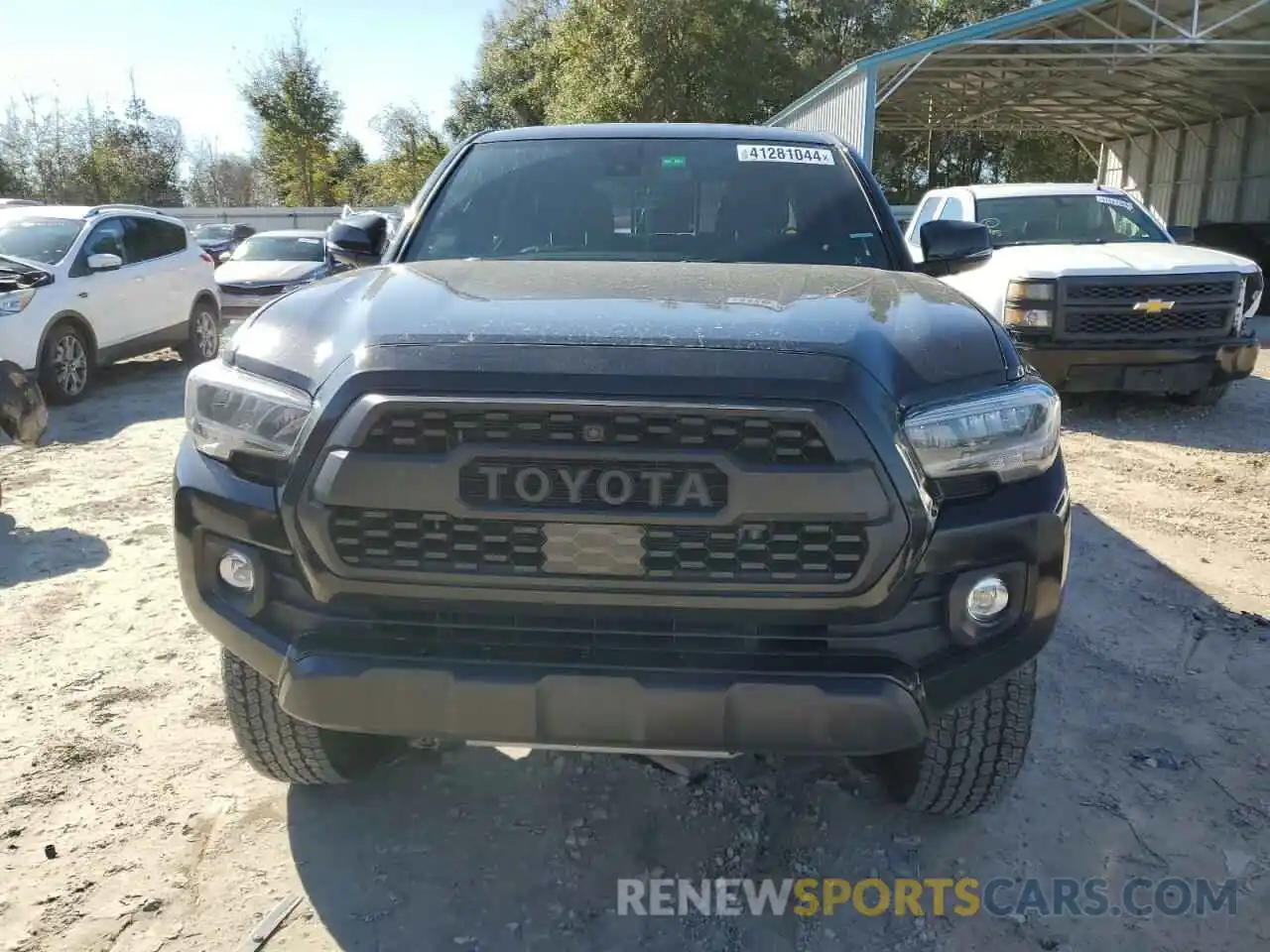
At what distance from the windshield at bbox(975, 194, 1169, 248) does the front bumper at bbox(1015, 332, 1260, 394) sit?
1507 mm

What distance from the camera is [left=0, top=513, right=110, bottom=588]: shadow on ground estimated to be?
4738 mm

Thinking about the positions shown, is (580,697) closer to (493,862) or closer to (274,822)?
(493,862)

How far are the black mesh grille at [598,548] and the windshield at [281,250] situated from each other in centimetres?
1347

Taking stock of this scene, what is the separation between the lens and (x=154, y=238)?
10.6 metres

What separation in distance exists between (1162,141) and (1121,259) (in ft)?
78.7

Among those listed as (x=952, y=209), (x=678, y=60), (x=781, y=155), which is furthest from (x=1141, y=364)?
(x=678, y=60)

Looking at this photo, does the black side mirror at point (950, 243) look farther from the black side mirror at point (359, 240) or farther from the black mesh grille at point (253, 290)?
the black mesh grille at point (253, 290)

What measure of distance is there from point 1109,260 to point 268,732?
283 inches

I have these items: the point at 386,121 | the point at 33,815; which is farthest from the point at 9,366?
the point at 386,121

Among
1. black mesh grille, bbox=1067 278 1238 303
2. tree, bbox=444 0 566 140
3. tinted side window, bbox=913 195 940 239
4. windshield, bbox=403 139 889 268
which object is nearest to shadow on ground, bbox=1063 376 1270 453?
black mesh grille, bbox=1067 278 1238 303

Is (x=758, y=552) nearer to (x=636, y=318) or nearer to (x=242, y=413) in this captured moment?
(x=636, y=318)

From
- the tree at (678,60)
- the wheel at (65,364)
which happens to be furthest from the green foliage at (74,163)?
the wheel at (65,364)

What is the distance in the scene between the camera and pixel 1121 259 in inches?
302

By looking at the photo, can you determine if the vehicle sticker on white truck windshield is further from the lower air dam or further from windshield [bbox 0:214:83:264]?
windshield [bbox 0:214:83:264]
